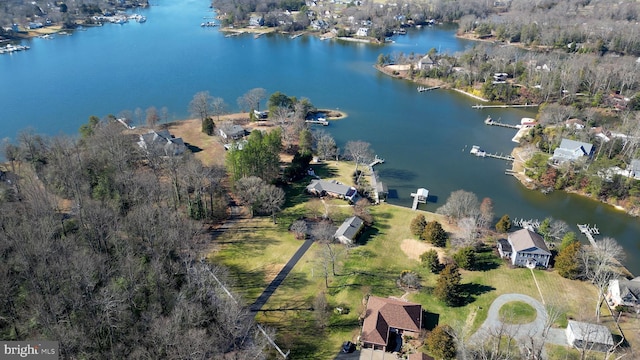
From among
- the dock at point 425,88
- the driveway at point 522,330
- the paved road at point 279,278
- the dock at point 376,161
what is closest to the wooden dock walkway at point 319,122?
the dock at point 376,161

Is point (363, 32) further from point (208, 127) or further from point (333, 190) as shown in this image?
point (333, 190)

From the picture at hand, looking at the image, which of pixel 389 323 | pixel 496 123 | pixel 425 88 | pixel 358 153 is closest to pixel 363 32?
pixel 425 88

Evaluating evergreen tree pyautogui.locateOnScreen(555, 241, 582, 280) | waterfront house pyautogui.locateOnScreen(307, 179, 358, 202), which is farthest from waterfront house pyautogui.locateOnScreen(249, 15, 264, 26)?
evergreen tree pyautogui.locateOnScreen(555, 241, 582, 280)

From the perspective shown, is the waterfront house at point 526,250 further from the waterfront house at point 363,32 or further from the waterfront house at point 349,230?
the waterfront house at point 363,32

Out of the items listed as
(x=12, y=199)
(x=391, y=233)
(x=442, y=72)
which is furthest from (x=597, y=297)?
(x=442, y=72)

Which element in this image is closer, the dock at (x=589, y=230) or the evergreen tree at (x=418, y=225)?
the evergreen tree at (x=418, y=225)

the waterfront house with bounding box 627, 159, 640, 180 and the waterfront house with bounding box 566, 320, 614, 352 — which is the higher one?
the waterfront house with bounding box 627, 159, 640, 180

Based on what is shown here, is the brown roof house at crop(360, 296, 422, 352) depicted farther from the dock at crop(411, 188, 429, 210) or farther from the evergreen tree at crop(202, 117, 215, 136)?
the evergreen tree at crop(202, 117, 215, 136)

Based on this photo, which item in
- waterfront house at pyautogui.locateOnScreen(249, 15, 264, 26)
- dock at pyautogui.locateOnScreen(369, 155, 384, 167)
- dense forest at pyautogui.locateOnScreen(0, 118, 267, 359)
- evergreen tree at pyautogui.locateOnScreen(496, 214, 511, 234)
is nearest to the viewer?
dense forest at pyautogui.locateOnScreen(0, 118, 267, 359)

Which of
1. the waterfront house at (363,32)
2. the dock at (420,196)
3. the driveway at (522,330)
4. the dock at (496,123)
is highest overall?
the waterfront house at (363,32)
